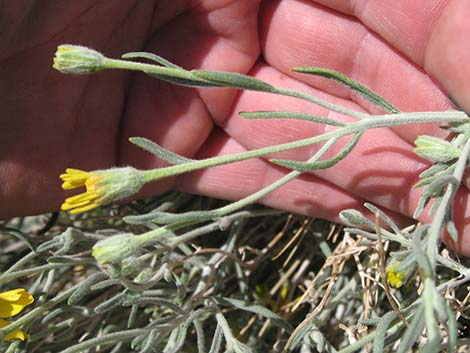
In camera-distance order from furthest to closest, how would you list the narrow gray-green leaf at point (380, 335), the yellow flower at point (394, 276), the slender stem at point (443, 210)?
the yellow flower at point (394, 276) < the narrow gray-green leaf at point (380, 335) < the slender stem at point (443, 210)

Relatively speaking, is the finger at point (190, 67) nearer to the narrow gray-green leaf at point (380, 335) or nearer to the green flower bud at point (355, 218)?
the green flower bud at point (355, 218)

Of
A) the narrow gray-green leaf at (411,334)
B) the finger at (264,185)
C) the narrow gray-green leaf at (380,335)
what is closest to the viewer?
the narrow gray-green leaf at (411,334)

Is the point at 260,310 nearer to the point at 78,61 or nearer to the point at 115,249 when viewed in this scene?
the point at 115,249

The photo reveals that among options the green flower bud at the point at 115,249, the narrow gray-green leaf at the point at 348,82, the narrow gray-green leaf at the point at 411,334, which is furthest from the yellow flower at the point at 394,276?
the green flower bud at the point at 115,249

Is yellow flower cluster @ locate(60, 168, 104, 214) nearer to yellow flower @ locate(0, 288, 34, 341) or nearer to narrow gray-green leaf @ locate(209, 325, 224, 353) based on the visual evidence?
yellow flower @ locate(0, 288, 34, 341)

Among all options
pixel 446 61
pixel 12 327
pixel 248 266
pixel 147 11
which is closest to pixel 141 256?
pixel 12 327

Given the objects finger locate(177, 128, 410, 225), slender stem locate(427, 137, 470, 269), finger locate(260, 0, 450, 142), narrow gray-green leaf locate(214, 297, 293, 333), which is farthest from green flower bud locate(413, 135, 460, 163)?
narrow gray-green leaf locate(214, 297, 293, 333)

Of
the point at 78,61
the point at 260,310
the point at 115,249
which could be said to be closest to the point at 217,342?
the point at 260,310

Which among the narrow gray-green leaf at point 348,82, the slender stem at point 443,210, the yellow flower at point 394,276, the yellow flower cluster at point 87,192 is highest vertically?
the narrow gray-green leaf at point 348,82
